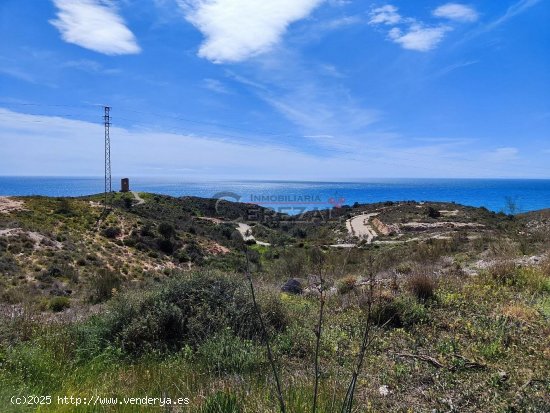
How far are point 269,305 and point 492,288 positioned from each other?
433cm

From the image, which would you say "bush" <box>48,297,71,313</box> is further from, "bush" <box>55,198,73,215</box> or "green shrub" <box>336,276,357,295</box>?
"bush" <box>55,198,73,215</box>

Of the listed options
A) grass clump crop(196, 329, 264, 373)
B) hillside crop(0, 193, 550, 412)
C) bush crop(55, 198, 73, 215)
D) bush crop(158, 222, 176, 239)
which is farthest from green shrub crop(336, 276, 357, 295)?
bush crop(55, 198, 73, 215)

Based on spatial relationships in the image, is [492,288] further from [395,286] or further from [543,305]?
[395,286]

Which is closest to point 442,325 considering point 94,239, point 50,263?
point 50,263

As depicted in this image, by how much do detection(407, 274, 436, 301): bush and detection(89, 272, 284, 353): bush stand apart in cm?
276

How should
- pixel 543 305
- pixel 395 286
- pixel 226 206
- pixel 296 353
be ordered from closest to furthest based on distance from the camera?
pixel 226 206 < pixel 296 353 < pixel 543 305 < pixel 395 286

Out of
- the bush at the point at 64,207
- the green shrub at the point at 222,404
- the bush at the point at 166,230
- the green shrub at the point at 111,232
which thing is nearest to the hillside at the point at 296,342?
the green shrub at the point at 222,404

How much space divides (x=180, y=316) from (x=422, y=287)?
14.3 feet

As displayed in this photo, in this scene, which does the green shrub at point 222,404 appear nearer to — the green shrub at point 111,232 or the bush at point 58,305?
the bush at point 58,305

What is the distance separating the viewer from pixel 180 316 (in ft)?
18.1

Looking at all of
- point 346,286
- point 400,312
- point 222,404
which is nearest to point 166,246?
point 346,286

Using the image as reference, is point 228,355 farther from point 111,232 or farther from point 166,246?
point 111,232

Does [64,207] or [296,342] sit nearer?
[296,342]

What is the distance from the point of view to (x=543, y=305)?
5.84 m
